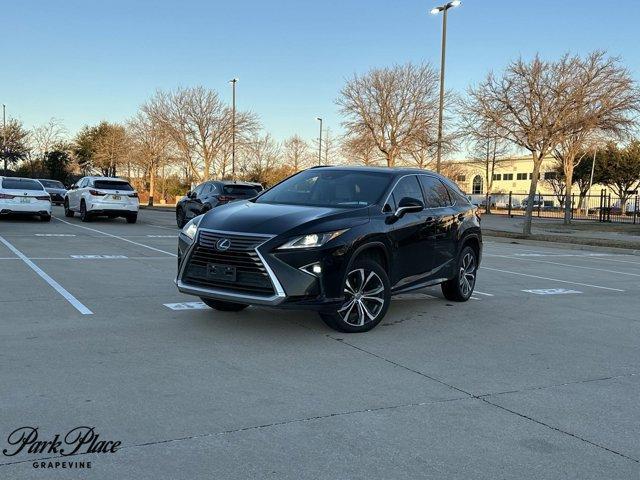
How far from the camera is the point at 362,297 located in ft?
20.8

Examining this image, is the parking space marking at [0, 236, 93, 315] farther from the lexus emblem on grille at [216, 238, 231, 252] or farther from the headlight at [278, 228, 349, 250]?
the headlight at [278, 228, 349, 250]

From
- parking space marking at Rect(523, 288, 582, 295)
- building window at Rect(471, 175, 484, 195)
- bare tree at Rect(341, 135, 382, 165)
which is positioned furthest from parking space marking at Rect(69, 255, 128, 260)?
building window at Rect(471, 175, 484, 195)

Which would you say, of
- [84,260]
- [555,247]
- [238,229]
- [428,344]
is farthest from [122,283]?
[555,247]

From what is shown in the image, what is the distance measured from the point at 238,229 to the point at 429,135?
36.9 meters

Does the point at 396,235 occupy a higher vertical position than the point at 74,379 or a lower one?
higher

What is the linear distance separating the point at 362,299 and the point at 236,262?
1385mm

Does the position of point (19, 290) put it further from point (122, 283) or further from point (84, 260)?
point (84, 260)

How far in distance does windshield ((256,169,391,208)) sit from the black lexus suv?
0.01m

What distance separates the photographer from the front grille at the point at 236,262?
573 cm

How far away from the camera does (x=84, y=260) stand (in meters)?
11.4

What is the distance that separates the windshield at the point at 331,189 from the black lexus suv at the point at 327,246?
12 millimetres

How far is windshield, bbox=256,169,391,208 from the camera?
6.91 meters

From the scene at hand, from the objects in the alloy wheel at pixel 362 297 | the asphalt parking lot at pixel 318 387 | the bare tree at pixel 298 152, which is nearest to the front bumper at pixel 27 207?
the asphalt parking lot at pixel 318 387

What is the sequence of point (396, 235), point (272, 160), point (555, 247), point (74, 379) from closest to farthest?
1. point (74, 379)
2. point (396, 235)
3. point (555, 247)
4. point (272, 160)
